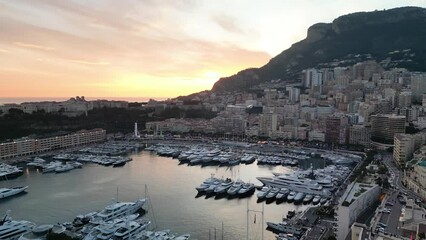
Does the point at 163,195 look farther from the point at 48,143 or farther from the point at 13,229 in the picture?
the point at 48,143

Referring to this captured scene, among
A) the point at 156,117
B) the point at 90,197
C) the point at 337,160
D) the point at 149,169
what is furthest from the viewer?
the point at 156,117

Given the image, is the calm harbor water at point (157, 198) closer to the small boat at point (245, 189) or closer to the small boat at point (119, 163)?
the small boat at point (245, 189)


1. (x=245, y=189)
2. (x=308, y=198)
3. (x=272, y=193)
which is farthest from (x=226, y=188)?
(x=308, y=198)

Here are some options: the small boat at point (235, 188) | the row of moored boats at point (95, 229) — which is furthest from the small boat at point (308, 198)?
the row of moored boats at point (95, 229)

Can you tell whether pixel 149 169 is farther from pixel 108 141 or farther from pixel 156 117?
pixel 156 117

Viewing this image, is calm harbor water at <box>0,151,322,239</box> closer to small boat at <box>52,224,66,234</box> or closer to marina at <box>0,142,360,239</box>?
marina at <box>0,142,360,239</box>

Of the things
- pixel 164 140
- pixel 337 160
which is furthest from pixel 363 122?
pixel 164 140
